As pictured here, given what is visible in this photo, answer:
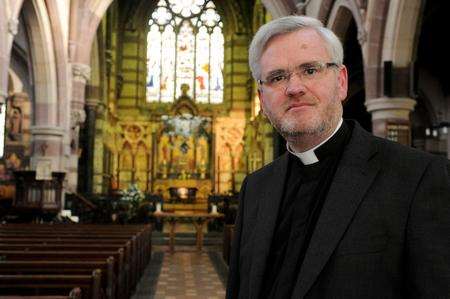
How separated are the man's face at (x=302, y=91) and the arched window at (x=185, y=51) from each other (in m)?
26.4

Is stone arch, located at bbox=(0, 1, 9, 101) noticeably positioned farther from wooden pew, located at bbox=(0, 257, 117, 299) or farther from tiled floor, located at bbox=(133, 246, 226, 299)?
wooden pew, located at bbox=(0, 257, 117, 299)

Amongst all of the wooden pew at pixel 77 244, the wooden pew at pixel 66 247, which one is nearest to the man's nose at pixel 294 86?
the wooden pew at pixel 66 247

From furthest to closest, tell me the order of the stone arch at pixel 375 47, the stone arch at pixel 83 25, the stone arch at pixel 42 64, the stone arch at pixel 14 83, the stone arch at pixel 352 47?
1. the stone arch at pixel 14 83
2. the stone arch at pixel 83 25
3. the stone arch at pixel 42 64
4. the stone arch at pixel 352 47
5. the stone arch at pixel 375 47

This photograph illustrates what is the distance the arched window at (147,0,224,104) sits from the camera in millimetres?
27953

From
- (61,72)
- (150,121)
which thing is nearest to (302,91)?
(61,72)

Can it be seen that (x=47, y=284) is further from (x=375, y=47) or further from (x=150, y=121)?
(x=150, y=121)

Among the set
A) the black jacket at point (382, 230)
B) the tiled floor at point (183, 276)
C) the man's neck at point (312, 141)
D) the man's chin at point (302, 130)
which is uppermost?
the man's chin at point (302, 130)

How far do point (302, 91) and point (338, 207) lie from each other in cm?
35

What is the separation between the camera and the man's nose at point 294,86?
1535 millimetres

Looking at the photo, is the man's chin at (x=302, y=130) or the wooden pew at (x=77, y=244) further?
the wooden pew at (x=77, y=244)

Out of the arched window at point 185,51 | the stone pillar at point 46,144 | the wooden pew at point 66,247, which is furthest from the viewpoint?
the arched window at point 185,51

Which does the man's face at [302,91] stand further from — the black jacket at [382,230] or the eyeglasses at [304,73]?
the black jacket at [382,230]

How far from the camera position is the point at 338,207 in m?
1.43

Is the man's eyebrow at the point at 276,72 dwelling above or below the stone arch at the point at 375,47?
below
